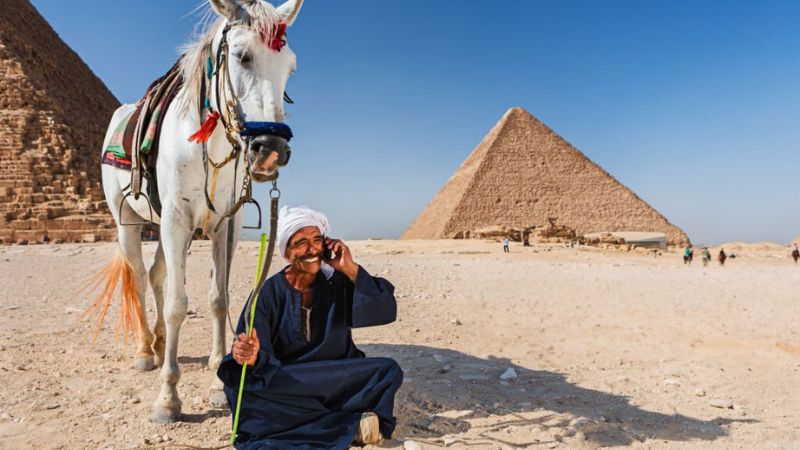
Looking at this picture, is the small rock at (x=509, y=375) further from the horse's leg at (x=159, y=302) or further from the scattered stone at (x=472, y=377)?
the horse's leg at (x=159, y=302)

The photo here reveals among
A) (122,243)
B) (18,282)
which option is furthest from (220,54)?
(18,282)

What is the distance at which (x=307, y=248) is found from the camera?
2.73 meters

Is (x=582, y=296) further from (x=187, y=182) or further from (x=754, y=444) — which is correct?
(x=187, y=182)

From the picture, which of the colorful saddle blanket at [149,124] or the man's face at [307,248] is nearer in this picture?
the man's face at [307,248]

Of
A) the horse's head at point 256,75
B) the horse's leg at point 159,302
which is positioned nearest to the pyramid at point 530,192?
the horse's leg at point 159,302

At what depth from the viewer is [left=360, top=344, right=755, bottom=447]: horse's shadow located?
2789 mm

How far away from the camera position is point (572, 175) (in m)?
102

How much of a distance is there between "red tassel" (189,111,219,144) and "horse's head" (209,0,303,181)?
2.9 inches

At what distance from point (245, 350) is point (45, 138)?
160 ft

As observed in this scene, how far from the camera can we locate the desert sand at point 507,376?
2.75 m

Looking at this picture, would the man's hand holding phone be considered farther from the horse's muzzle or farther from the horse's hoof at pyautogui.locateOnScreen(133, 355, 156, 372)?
the horse's hoof at pyautogui.locateOnScreen(133, 355, 156, 372)

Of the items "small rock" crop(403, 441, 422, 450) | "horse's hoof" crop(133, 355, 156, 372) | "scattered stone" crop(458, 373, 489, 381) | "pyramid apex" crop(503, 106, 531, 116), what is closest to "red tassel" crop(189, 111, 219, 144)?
"small rock" crop(403, 441, 422, 450)

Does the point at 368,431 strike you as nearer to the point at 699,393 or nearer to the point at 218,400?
the point at 218,400

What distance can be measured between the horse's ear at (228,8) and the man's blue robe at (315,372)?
1362 mm
